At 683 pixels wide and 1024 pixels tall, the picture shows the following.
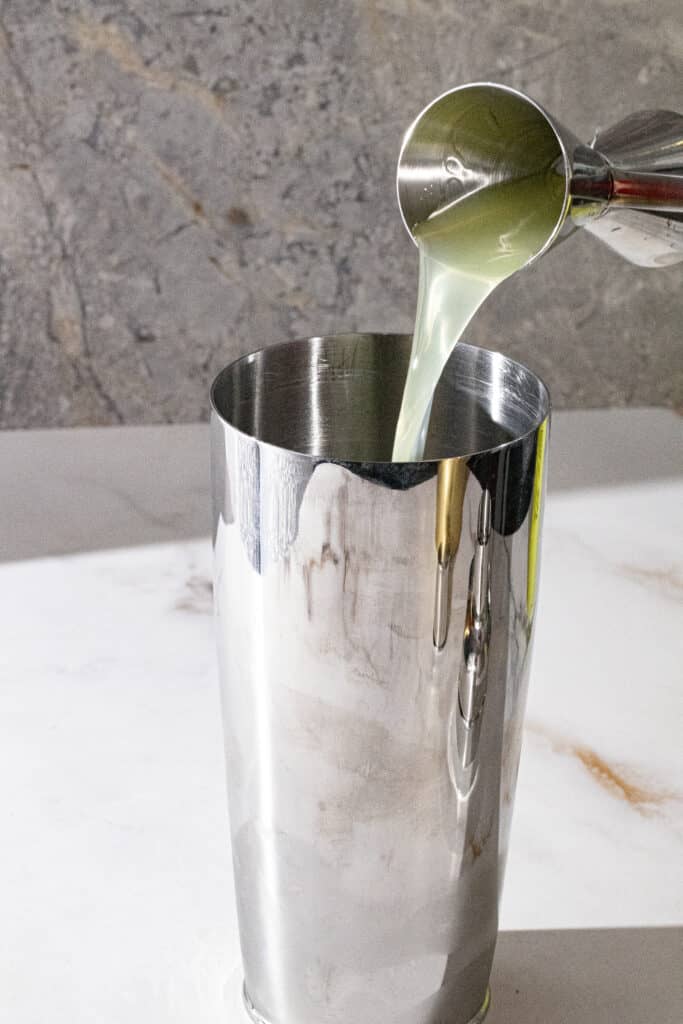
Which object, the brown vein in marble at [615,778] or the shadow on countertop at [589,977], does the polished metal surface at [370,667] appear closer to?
the shadow on countertop at [589,977]

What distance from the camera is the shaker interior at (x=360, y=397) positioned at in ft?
1.47

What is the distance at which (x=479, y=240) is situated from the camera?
50 cm

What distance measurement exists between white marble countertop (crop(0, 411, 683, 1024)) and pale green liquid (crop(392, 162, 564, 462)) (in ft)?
0.75

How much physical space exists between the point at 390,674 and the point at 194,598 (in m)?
0.42

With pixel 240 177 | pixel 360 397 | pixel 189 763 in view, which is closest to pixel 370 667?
pixel 360 397

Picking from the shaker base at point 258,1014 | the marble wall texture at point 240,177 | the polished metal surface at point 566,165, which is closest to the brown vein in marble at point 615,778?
the shaker base at point 258,1014

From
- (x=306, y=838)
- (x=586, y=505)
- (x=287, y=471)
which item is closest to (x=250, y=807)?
(x=306, y=838)

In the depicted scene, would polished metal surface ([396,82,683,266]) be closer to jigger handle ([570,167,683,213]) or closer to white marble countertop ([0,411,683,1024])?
jigger handle ([570,167,683,213])

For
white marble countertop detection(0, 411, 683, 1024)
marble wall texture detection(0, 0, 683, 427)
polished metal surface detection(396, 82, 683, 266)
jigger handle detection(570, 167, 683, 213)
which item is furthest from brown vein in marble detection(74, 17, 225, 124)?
jigger handle detection(570, 167, 683, 213)

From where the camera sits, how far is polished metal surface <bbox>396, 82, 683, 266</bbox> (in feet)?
1.35

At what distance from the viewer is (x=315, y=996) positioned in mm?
460

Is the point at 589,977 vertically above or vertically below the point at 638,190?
below

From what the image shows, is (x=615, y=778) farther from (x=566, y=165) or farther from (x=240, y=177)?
(x=240, y=177)

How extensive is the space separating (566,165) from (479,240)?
0.35 ft
